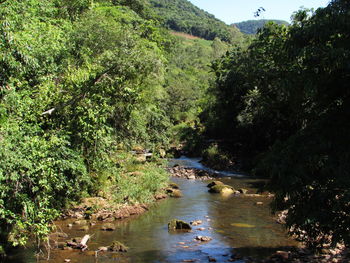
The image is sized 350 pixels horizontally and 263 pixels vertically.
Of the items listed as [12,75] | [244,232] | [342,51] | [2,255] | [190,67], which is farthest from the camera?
[190,67]

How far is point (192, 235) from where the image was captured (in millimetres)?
16125

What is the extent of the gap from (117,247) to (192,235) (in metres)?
3.52

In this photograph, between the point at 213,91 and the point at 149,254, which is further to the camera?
the point at 213,91

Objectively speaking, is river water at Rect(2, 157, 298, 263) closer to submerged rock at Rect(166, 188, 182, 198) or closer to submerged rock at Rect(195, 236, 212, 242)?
submerged rock at Rect(195, 236, 212, 242)

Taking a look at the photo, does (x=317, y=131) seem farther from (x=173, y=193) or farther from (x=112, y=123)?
(x=173, y=193)

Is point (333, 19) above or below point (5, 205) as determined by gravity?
above

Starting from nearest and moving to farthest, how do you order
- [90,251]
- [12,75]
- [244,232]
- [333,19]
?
1. [333,19]
2. [12,75]
3. [90,251]
4. [244,232]

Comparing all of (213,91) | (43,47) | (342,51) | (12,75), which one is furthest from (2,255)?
(213,91)

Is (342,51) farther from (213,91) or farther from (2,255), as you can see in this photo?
(213,91)

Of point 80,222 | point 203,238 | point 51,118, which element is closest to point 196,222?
point 203,238

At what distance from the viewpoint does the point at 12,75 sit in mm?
11555

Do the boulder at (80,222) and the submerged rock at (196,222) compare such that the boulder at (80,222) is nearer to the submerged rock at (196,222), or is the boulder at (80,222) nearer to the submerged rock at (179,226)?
the submerged rock at (179,226)

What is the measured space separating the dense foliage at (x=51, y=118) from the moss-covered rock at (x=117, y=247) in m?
2.45

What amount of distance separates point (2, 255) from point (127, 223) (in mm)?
5936
